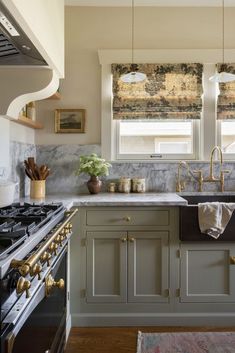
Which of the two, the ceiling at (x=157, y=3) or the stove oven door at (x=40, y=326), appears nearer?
the stove oven door at (x=40, y=326)

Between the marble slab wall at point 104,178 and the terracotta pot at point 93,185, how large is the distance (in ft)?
0.65

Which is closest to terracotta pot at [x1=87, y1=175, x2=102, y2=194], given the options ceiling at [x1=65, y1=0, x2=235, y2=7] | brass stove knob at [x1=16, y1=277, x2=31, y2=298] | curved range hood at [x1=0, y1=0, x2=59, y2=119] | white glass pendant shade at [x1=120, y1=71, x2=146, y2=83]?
white glass pendant shade at [x1=120, y1=71, x2=146, y2=83]

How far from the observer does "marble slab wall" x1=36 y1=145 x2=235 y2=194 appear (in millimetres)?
3111

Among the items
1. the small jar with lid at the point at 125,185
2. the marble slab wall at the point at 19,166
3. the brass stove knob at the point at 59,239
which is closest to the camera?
the brass stove knob at the point at 59,239

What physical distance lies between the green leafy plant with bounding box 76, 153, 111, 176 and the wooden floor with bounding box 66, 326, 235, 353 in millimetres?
1200

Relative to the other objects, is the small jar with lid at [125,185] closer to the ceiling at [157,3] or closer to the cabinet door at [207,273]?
the cabinet door at [207,273]

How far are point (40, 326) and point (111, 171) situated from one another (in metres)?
1.92

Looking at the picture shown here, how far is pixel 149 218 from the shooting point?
8.00 ft

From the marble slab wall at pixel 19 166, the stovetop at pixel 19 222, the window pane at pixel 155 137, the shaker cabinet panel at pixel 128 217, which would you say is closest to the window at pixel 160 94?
the window pane at pixel 155 137

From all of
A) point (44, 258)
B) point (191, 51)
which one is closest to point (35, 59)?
point (44, 258)

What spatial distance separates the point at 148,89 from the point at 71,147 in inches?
34.2

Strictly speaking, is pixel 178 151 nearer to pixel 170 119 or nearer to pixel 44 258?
pixel 170 119

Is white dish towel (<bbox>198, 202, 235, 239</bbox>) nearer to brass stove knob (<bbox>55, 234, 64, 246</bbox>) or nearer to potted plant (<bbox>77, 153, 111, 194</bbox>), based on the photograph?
potted plant (<bbox>77, 153, 111, 194</bbox>)

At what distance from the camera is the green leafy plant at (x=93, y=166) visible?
284 cm
